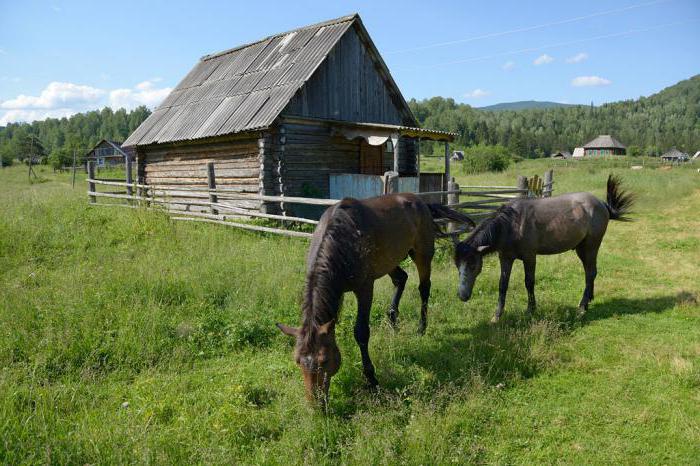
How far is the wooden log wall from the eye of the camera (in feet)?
43.1

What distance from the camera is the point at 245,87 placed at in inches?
587

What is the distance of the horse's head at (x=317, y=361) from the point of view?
3.30 metres

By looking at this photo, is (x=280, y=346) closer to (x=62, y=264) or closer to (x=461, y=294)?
(x=461, y=294)

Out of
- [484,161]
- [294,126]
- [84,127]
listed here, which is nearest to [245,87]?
[294,126]

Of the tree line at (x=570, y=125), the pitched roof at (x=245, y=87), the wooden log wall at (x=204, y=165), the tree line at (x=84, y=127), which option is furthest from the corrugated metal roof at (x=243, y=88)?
the tree line at (x=84, y=127)

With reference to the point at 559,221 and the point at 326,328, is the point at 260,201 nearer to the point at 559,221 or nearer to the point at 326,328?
the point at 559,221

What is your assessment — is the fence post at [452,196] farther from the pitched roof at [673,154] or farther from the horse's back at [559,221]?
the pitched roof at [673,154]

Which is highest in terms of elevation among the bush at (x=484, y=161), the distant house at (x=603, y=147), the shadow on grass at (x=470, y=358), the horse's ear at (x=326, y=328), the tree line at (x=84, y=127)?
Result: the tree line at (x=84, y=127)

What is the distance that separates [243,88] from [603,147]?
4213 inches

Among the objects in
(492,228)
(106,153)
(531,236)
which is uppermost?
(106,153)

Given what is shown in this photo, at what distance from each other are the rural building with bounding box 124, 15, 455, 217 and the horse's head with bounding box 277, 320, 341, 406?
361 inches

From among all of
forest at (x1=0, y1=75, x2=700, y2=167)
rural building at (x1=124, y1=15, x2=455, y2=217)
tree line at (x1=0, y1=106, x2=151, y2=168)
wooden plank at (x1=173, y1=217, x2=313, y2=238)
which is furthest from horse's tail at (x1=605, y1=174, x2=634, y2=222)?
tree line at (x1=0, y1=106, x2=151, y2=168)

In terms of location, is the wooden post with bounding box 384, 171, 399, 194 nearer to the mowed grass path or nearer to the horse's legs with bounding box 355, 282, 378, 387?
the mowed grass path

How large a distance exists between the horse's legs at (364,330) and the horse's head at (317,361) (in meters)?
0.82
